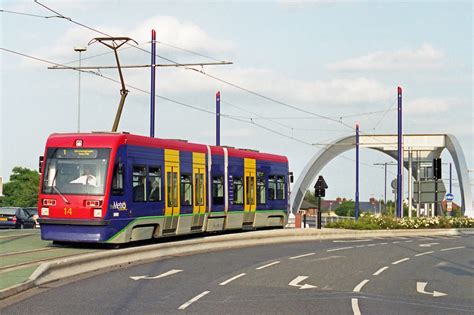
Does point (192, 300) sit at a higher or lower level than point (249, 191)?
lower

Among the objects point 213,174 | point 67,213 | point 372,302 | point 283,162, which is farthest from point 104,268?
point 283,162

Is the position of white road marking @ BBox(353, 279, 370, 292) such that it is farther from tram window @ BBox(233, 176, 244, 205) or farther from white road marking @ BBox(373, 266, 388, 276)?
tram window @ BBox(233, 176, 244, 205)

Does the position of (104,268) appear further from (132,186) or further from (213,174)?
(213,174)

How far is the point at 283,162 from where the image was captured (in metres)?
38.0

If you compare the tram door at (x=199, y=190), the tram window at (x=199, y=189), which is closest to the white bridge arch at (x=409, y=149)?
the tram door at (x=199, y=190)

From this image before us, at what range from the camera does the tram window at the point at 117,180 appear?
22984 millimetres

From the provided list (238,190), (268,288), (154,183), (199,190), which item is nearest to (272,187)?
(238,190)

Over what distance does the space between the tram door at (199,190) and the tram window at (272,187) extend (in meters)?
6.73

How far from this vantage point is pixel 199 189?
28.9m


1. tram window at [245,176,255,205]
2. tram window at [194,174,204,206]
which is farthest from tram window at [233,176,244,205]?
tram window at [194,174,204,206]

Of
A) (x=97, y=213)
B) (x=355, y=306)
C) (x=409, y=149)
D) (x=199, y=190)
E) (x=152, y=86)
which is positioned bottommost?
(x=355, y=306)

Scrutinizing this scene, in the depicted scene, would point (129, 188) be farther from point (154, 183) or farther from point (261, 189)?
point (261, 189)

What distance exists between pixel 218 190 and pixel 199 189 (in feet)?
6.13

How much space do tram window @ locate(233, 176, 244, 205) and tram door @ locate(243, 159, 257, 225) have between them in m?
0.38
